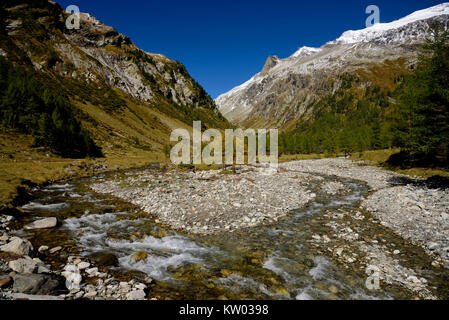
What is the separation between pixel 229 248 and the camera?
1181cm

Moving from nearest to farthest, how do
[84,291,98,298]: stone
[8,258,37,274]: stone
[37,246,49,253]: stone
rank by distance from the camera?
1. [84,291,98,298]: stone
2. [8,258,37,274]: stone
3. [37,246,49,253]: stone

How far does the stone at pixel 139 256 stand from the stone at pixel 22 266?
377cm

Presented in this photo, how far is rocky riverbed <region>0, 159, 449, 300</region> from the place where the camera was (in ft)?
26.7

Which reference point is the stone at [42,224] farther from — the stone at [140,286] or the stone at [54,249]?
the stone at [140,286]

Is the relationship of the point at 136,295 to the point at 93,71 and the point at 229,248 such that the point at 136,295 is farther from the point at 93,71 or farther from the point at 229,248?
the point at 93,71

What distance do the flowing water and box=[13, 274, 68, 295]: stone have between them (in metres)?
2.22

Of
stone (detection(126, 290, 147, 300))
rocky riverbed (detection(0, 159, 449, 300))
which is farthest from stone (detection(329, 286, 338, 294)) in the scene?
stone (detection(126, 290, 147, 300))

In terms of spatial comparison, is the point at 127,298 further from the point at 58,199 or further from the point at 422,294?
the point at 58,199

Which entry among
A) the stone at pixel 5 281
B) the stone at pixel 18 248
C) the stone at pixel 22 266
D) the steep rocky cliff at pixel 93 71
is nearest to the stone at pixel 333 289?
the stone at pixel 5 281

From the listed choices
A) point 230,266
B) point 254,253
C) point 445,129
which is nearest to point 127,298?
point 230,266

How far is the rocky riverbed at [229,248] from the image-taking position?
26.7 ft

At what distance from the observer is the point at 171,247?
12.0 metres

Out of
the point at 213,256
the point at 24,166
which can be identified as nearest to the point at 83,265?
the point at 213,256

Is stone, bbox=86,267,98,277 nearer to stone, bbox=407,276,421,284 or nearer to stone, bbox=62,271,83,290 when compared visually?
stone, bbox=62,271,83,290
